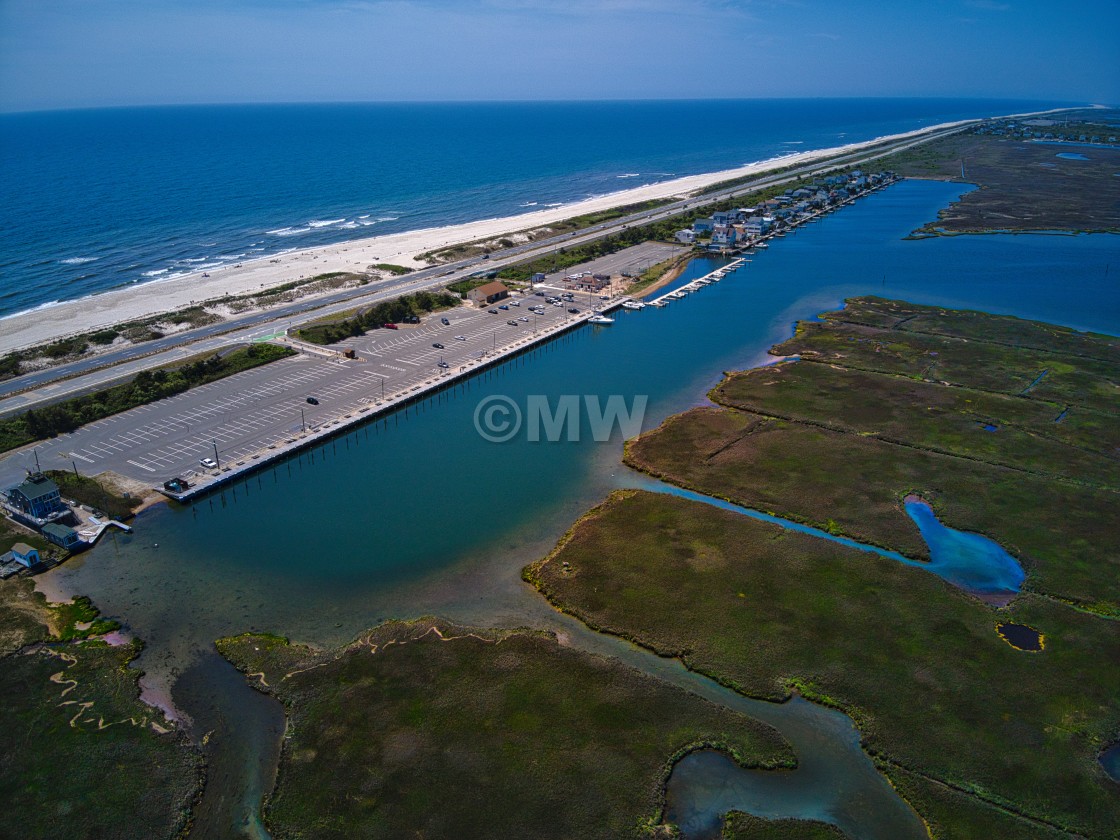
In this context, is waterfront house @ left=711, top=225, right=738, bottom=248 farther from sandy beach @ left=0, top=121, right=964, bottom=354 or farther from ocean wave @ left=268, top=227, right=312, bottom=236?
ocean wave @ left=268, top=227, right=312, bottom=236

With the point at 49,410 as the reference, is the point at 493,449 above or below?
below

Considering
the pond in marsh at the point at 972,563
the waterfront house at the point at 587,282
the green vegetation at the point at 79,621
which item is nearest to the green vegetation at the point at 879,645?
the pond in marsh at the point at 972,563

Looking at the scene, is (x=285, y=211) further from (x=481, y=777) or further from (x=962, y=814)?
(x=962, y=814)

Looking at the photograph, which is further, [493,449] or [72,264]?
[72,264]

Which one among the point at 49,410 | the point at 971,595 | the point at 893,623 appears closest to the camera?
the point at 893,623

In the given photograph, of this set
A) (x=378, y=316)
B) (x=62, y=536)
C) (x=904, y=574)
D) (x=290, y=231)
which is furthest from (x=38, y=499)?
(x=290, y=231)

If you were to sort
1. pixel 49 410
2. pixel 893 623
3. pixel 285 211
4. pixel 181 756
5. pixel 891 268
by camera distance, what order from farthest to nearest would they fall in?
pixel 285 211 < pixel 891 268 < pixel 49 410 < pixel 893 623 < pixel 181 756

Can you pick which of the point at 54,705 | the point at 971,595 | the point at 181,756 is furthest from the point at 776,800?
the point at 54,705
